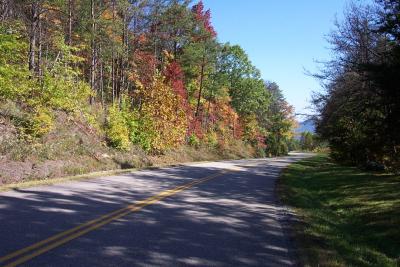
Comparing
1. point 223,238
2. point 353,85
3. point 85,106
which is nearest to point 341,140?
point 353,85

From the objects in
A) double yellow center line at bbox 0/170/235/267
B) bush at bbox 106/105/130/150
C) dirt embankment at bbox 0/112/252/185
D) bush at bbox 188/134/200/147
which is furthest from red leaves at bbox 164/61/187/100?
double yellow center line at bbox 0/170/235/267

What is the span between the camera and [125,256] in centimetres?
634

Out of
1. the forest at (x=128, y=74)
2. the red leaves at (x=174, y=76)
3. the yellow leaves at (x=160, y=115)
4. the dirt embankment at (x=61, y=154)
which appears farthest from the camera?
the red leaves at (x=174, y=76)

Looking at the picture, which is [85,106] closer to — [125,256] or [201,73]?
[125,256]

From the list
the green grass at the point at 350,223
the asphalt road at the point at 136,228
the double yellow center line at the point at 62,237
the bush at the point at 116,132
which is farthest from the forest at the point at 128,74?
the green grass at the point at 350,223

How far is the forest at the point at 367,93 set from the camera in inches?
506

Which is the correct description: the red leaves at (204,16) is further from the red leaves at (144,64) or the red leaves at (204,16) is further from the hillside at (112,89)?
the red leaves at (144,64)

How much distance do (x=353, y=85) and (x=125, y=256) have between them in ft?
57.9

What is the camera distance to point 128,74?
4091 centimetres

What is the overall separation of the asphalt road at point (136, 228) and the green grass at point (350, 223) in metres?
0.53

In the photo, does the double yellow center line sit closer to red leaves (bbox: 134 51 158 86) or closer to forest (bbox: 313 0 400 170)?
forest (bbox: 313 0 400 170)

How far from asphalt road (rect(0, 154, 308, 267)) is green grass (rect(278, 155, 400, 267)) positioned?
53 cm

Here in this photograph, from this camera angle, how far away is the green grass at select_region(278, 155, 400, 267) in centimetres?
782

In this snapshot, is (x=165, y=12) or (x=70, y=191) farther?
(x=165, y=12)
